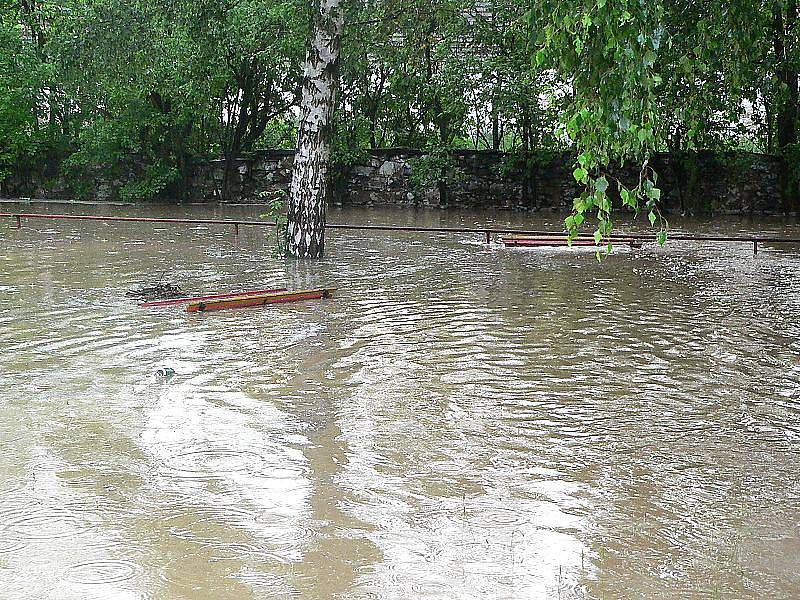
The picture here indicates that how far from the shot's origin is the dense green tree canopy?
18750mm

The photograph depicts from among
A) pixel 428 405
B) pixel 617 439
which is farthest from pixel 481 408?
pixel 617 439

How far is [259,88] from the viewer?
2750cm

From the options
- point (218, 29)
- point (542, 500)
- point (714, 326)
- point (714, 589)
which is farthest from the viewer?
point (218, 29)

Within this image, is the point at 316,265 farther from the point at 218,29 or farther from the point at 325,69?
the point at 218,29

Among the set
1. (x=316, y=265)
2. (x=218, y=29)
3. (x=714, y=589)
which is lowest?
(x=714, y=589)

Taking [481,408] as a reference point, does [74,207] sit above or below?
above

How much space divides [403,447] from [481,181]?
21829 millimetres

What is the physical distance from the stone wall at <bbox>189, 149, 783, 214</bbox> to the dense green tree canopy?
47 cm

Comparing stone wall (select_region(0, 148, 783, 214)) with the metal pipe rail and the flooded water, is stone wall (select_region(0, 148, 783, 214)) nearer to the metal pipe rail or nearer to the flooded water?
the metal pipe rail

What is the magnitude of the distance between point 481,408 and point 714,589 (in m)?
2.80

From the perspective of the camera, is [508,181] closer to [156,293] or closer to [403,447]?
[156,293]

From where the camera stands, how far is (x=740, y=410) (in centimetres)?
686

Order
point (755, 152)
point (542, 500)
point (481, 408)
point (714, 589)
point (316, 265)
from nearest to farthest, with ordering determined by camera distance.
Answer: point (714, 589) → point (542, 500) → point (481, 408) → point (316, 265) → point (755, 152)

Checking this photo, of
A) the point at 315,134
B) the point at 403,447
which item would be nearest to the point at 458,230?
the point at 315,134
